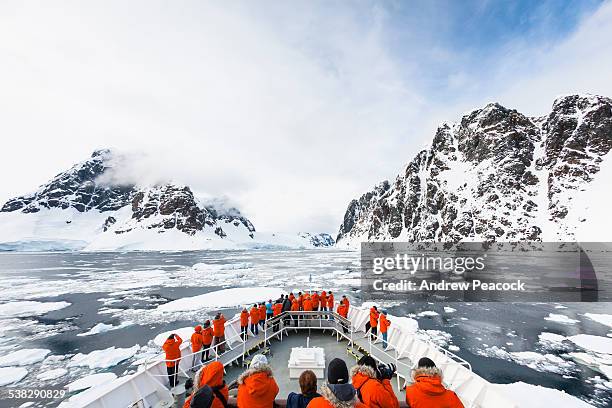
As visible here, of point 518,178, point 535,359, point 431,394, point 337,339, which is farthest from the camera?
point 518,178

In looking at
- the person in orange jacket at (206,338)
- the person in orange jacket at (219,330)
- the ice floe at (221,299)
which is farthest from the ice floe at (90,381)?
the ice floe at (221,299)

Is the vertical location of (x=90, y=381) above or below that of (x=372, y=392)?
below

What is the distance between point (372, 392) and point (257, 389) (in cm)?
147

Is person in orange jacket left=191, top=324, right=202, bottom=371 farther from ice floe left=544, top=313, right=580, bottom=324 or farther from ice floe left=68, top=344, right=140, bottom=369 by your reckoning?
ice floe left=544, top=313, right=580, bottom=324

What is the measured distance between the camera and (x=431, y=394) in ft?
11.2

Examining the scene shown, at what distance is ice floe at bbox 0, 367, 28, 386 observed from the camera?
11.6 m

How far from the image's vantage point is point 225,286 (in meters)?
34.8

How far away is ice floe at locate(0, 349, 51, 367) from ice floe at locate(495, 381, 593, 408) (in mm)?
21101

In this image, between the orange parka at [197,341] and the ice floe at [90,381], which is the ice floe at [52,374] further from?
the orange parka at [197,341]

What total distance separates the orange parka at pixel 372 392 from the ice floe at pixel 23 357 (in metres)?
18.3

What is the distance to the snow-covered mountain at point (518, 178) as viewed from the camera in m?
89.9

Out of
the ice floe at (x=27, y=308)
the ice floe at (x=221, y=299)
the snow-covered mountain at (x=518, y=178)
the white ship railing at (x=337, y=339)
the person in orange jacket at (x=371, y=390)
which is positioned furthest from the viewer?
the snow-covered mountain at (x=518, y=178)

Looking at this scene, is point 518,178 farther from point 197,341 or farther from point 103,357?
point 103,357

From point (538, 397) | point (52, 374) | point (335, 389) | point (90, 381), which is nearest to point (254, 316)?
point (90, 381)
